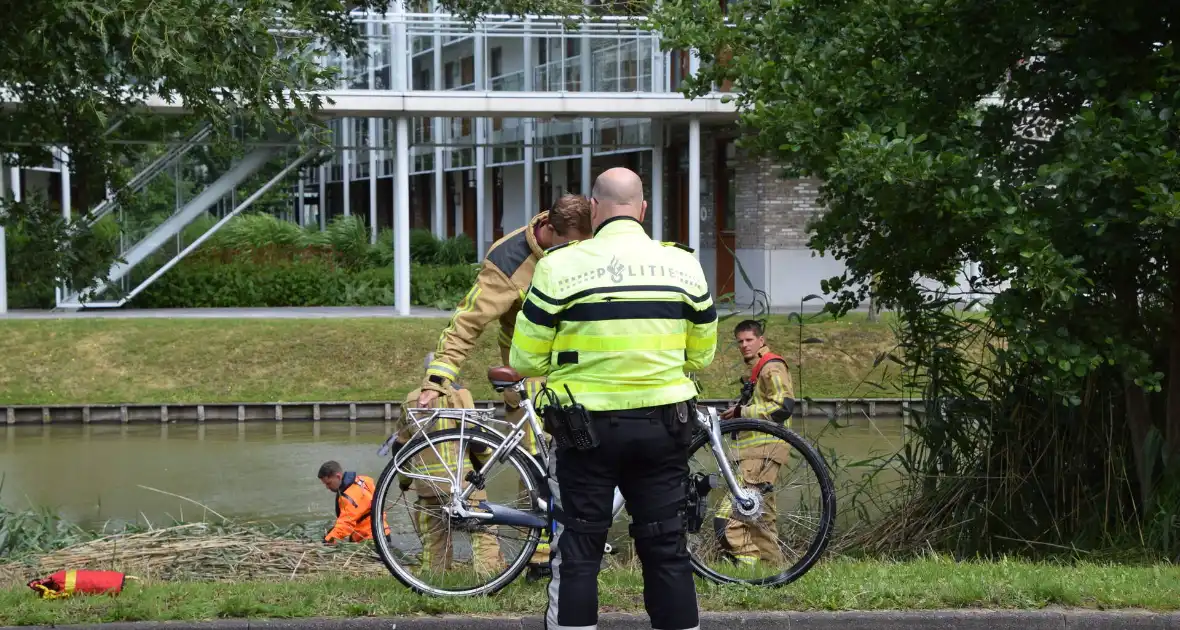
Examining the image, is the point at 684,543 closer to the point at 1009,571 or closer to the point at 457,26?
the point at 1009,571

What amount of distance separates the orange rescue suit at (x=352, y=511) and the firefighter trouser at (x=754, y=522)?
3741 millimetres

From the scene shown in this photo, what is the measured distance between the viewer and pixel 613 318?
501cm

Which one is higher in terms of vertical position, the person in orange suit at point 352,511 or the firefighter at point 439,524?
the firefighter at point 439,524

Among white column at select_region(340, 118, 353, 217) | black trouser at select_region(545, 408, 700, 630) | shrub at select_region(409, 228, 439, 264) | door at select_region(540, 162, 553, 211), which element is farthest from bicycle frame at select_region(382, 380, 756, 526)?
door at select_region(540, 162, 553, 211)

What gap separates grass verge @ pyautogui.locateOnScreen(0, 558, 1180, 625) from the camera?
236 inches

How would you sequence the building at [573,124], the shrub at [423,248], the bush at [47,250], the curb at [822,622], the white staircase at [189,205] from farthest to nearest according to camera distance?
1. the shrub at [423,248]
2. the white staircase at [189,205]
3. the building at [573,124]
4. the bush at [47,250]
5. the curb at [822,622]

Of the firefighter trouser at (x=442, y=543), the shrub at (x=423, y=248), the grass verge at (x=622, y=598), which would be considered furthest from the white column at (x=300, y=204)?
the grass verge at (x=622, y=598)

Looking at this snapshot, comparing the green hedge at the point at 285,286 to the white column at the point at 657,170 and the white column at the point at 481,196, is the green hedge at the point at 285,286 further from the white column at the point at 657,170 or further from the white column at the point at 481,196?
the white column at the point at 481,196

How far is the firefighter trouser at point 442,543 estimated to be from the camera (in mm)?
6527

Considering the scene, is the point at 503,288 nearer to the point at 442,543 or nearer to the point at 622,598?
the point at 442,543

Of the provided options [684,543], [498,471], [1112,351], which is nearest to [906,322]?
[1112,351]

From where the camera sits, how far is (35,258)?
37.2 feet

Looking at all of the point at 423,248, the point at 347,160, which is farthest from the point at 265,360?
the point at 347,160

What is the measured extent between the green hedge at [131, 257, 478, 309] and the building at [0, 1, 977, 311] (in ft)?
4.12
